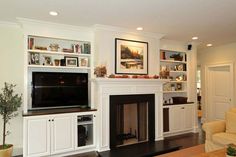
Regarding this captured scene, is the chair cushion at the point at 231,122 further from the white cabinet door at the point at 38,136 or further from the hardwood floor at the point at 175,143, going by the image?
the white cabinet door at the point at 38,136

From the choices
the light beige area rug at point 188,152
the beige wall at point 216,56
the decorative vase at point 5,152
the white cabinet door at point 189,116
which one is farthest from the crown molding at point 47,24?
the beige wall at point 216,56

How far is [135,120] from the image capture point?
4.65 meters

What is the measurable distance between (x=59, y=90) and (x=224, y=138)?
323 cm

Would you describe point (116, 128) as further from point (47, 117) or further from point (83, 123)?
point (47, 117)

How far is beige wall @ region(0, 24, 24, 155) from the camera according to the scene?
149 inches

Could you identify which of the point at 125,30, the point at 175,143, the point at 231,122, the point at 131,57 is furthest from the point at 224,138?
the point at 125,30

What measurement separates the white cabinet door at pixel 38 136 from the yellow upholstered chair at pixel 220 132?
2975 millimetres

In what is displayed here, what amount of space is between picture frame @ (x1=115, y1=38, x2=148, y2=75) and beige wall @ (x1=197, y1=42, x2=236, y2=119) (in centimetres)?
303

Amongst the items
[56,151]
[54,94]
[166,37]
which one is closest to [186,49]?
[166,37]

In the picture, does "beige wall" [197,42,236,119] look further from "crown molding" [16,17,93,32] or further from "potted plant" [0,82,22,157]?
"potted plant" [0,82,22,157]

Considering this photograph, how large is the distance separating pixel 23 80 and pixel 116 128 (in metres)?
2.16

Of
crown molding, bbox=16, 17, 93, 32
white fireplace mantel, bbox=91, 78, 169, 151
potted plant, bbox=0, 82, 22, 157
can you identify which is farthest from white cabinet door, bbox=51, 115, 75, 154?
crown molding, bbox=16, 17, 93, 32

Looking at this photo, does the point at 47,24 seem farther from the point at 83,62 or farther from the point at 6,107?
the point at 6,107

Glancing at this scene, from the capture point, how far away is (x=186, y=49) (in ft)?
18.7
